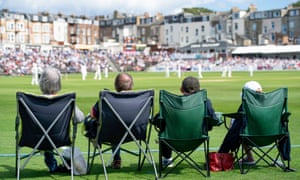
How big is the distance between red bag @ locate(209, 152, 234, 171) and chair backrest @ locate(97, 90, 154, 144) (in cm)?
135

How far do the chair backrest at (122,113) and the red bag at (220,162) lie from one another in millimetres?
1353

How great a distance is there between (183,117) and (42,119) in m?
2.01

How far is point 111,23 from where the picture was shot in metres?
163

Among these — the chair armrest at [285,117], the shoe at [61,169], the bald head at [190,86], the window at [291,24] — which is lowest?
the shoe at [61,169]

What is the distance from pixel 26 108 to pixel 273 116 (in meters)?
3.68

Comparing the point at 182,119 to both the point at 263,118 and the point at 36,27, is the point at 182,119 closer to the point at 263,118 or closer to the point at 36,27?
the point at 263,118

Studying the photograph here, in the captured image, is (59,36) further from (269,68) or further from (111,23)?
(269,68)

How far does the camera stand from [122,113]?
27.6ft

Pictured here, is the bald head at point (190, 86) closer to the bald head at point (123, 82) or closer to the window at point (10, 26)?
the bald head at point (123, 82)

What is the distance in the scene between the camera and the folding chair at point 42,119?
8.13 m

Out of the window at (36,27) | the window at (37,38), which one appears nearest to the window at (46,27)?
the window at (36,27)

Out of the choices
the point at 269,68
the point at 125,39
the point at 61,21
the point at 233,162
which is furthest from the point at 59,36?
the point at 233,162

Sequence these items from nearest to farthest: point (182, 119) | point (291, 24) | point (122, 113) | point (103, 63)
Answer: point (122, 113), point (182, 119), point (103, 63), point (291, 24)

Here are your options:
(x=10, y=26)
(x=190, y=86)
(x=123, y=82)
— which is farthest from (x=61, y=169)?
(x=10, y=26)
